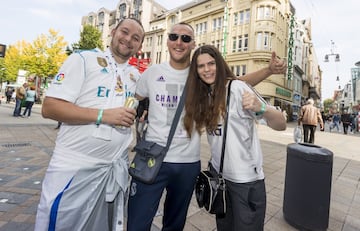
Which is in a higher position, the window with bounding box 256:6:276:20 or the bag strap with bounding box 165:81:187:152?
the window with bounding box 256:6:276:20

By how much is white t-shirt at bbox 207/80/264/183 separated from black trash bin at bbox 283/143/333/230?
143 cm

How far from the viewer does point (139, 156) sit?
1732mm

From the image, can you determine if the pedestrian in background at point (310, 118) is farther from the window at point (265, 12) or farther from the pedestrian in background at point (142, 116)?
the window at point (265, 12)

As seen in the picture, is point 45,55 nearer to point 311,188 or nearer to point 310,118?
point 310,118

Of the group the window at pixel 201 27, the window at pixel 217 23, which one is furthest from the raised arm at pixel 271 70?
the window at pixel 201 27

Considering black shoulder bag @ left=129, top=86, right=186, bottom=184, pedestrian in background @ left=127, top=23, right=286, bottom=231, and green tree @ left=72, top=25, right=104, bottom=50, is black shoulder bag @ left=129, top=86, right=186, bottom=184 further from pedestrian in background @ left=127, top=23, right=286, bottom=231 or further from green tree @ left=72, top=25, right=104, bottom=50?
green tree @ left=72, top=25, right=104, bottom=50

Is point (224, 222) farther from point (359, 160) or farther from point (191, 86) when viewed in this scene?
point (359, 160)

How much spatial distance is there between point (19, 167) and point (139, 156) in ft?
12.6

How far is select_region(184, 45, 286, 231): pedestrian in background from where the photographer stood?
1.58m

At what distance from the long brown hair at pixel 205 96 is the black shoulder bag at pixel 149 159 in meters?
0.10

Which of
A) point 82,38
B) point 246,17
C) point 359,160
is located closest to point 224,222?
point 359,160

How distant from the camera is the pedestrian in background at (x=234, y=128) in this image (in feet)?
5.17

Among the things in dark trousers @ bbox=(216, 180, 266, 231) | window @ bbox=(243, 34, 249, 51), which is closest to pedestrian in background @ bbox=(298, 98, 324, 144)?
dark trousers @ bbox=(216, 180, 266, 231)

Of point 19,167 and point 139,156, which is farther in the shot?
point 19,167
